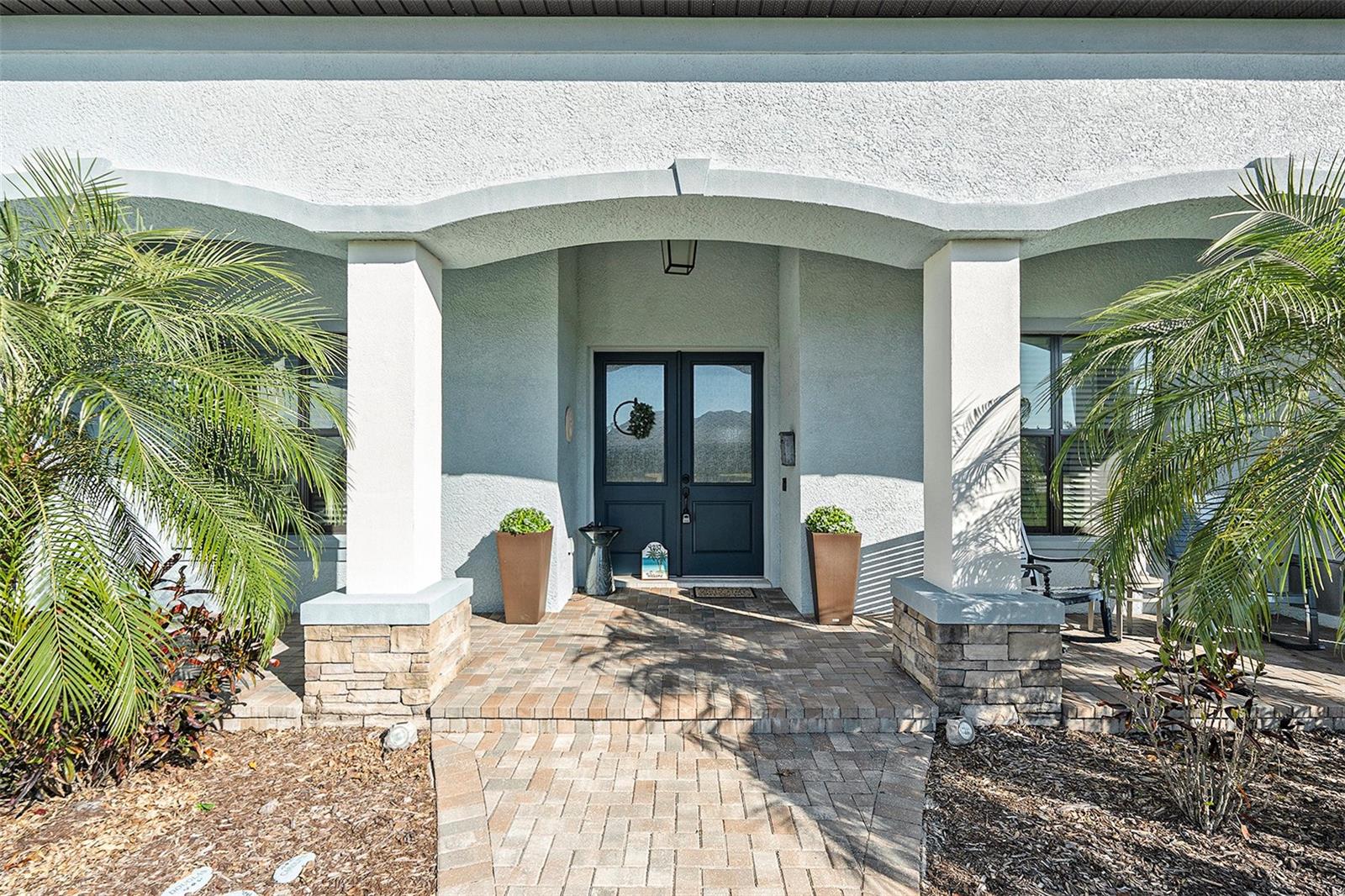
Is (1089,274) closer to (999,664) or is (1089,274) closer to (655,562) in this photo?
(999,664)

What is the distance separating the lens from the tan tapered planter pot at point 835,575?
5977 mm

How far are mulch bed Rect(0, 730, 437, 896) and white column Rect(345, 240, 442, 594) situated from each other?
3.41 ft

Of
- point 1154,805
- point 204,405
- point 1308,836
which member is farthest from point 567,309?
point 1308,836

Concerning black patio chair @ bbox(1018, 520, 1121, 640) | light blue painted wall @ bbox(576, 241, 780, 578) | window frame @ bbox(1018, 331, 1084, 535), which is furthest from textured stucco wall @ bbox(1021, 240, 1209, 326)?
light blue painted wall @ bbox(576, 241, 780, 578)

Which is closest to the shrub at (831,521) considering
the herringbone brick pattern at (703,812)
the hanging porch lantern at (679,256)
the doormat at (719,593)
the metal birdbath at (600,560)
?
the doormat at (719,593)

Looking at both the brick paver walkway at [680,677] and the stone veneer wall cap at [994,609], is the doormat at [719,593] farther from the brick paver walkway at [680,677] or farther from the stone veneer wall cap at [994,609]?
the stone veneer wall cap at [994,609]

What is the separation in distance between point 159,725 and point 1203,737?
4.96 meters

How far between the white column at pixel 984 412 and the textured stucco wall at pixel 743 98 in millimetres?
441

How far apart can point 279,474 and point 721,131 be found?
3.30 metres

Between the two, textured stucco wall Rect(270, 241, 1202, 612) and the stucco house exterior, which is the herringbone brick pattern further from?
textured stucco wall Rect(270, 241, 1202, 612)

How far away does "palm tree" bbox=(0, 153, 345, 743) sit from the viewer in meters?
3.13

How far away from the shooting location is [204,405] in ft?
11.3

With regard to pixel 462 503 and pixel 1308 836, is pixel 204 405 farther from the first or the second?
pixel 1308 836

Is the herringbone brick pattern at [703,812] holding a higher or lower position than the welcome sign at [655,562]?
lower
